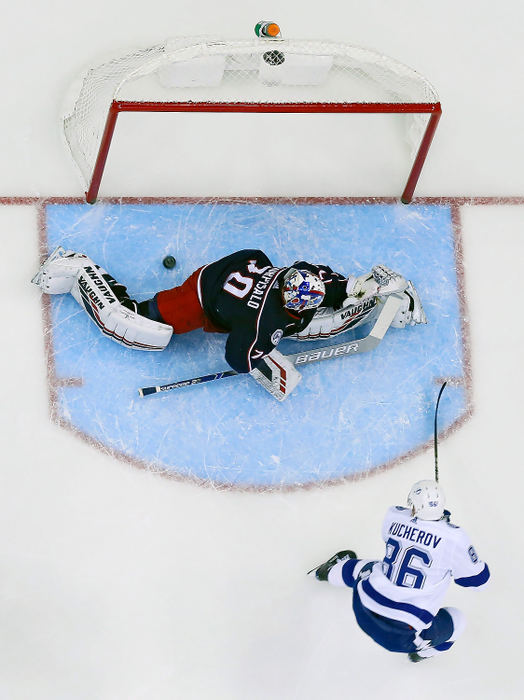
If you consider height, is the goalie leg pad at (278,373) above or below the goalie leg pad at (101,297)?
below

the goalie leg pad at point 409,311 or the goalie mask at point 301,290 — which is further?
the goalie leg pad at point 409,311

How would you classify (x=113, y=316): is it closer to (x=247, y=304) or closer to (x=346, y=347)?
(x=247, y=304)

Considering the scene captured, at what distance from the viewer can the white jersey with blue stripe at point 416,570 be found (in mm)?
5531

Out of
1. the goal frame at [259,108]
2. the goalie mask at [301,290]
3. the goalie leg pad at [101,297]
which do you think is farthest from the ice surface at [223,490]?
the goalie mask at [301,290]

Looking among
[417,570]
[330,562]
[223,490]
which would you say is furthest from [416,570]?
[223,490]

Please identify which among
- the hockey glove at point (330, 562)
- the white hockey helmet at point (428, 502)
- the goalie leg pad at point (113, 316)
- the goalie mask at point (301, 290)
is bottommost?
the hockey glove at point (330, 562)

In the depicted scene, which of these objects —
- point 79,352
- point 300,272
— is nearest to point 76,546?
point 79,352

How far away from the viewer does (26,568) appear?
235 inches

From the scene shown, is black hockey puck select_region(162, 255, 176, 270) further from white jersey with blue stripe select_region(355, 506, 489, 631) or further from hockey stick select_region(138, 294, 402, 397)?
white jersey with blue stripe select_region(355, 506, 489, 631)

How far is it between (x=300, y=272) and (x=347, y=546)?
4.61ft

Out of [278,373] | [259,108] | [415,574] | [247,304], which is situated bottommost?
[415,574]

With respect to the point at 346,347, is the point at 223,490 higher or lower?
lower

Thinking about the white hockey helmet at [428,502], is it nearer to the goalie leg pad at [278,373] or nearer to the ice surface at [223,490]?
the ice surface at [223,490]

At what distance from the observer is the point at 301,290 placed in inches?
225
